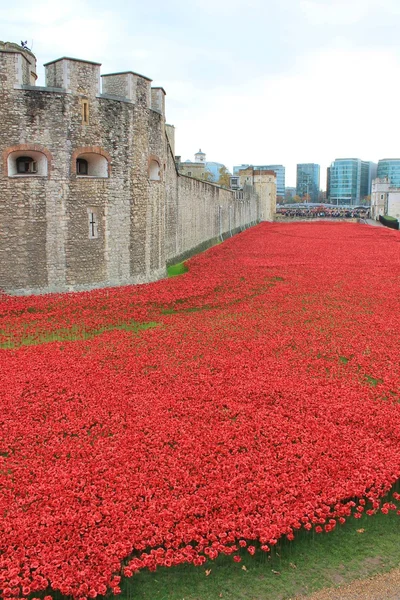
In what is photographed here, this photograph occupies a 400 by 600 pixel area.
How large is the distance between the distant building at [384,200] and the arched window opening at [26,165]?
84.6 m

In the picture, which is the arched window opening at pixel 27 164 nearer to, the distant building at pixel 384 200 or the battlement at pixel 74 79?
the battlement at pixel 74 79

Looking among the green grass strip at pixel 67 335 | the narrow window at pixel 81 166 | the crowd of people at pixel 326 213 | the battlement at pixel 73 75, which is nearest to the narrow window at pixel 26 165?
the narrow window at pixel 81 166

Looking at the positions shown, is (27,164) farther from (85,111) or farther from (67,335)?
(67,335)

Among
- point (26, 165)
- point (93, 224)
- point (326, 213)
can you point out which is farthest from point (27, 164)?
point (326, 213)

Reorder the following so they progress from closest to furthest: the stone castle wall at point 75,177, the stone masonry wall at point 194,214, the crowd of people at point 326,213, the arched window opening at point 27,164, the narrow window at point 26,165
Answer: the stone castle wall at point 75,177
the arched window opening at point 27,164
the narrow window at point 26,165
the stone masonry wall at point 194,214
the crowd of people at point 326,213

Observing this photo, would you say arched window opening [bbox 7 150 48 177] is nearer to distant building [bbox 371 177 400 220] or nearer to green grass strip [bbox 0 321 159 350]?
green grass strip [bbox 0 321 159 350]

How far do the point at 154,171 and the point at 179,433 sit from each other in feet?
53.4

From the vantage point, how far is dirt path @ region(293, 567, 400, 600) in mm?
5105

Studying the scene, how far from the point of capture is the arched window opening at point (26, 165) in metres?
18.5

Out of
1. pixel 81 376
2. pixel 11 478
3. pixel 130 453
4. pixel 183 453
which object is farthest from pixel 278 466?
pixel 81 376

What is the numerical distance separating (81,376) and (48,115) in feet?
35.6

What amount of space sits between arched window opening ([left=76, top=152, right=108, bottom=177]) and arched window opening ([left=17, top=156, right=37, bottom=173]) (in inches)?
60.4

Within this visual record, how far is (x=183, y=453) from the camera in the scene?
291 inches

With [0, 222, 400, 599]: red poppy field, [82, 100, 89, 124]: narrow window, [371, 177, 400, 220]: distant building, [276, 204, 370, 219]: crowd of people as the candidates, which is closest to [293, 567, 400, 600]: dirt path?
[0, 222, 400, 599]: red poppy field
